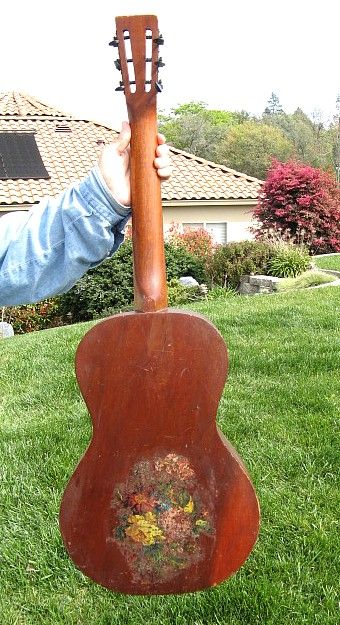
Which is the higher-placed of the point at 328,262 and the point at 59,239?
the point at 59,239

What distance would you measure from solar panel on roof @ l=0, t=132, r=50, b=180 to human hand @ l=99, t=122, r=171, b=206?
595 inches

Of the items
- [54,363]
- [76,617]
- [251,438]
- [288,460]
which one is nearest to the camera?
[76,617]

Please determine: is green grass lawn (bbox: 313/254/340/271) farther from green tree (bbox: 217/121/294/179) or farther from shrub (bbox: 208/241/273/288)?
green tree (bbox: 217/121/294/179)

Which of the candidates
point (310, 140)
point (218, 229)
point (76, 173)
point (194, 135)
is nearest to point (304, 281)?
point (76, 173)

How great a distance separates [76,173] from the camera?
16.5m

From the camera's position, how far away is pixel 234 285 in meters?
10.5

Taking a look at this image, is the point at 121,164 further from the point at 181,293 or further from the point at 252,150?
the point at 252,150

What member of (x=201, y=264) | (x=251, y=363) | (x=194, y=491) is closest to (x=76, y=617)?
(x=194, y=491)

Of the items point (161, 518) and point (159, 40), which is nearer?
point (159, 40)

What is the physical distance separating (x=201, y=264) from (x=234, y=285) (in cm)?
91

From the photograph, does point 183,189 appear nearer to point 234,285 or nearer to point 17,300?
point 234,285

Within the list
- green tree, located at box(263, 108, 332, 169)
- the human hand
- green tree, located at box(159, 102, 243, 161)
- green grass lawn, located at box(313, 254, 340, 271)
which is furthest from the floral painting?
green tree, located at box(159, 102, 243, 161)

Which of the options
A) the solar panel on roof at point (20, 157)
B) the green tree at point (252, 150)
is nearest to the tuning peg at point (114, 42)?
the solar panel on roof at point (20, 157)

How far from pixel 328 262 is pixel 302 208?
1.87 meters
